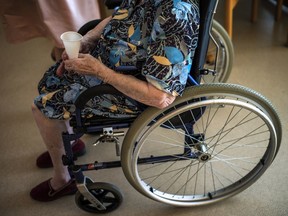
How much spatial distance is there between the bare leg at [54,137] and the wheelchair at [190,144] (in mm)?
100

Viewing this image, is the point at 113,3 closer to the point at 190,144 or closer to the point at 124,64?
the point at 124,64

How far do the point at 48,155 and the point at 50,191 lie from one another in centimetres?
23

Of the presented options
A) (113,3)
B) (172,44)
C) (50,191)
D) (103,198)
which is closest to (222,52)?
(113,3)

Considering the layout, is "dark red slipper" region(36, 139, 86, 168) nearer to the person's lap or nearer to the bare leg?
the bare leg

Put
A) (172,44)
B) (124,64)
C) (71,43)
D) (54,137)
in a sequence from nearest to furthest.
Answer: (172,44), (71,43), (124,64), (54,137)

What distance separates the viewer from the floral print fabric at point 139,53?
971mm

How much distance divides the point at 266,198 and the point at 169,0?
3.16 feet

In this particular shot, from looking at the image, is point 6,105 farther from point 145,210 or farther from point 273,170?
point 273,170

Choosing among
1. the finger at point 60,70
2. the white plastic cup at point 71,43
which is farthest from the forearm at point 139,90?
the finger at point 60,70

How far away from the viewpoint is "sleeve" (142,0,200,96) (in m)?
0.96

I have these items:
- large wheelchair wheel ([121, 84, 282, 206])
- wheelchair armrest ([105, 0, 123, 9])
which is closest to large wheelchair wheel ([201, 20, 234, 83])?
large wheelchair wheel ([121, 84, 282, 206])

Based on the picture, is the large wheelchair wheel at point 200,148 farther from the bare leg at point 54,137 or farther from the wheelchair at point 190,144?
the bare leg at point 54,137

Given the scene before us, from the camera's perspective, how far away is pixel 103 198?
139cm

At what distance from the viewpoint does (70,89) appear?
1241 millimetres
